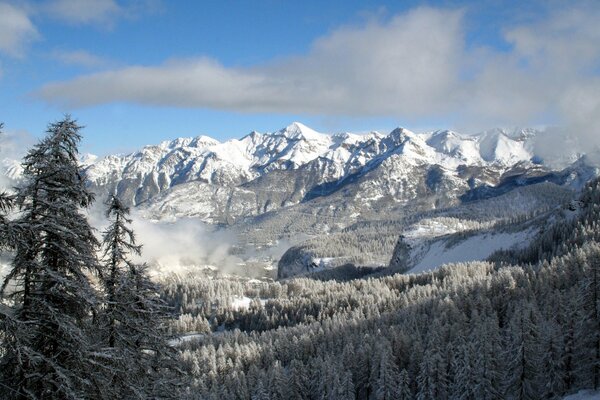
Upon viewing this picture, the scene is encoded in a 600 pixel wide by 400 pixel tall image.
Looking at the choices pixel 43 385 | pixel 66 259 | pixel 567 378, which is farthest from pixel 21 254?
pixel 567 378

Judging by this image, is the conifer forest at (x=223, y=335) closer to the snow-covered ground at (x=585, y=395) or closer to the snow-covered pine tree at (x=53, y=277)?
the snow-covered pine tree at (x=53, y=277)

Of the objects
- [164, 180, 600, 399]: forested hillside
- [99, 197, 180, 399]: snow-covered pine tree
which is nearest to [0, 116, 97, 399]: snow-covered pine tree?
[99, 197, 180, 399]: snow-covered pine tree

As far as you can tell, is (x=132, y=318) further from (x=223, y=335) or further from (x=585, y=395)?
(x=223, y=335)

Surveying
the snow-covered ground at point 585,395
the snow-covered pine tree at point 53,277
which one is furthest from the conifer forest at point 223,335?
the snow-covered ground at point 585,395

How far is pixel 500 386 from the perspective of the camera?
74875 mm

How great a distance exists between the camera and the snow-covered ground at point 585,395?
60188 mm

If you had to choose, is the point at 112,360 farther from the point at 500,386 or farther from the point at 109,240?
the point at 500,386

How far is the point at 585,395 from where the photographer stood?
6203cm

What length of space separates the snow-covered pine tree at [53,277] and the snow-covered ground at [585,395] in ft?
204

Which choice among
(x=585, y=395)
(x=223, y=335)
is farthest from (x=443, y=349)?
(x=223, y=335)

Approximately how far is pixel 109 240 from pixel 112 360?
715 centimetres

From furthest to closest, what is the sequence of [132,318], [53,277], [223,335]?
[223,335] < [132,318] < [53,277]

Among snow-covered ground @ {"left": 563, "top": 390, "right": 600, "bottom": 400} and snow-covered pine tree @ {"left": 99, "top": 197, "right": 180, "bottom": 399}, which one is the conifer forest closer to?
snow-covered pine tree @ {"left": 99, "top": 197, "right": 180, "bottom": 399}

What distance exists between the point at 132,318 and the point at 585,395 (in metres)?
60.1
